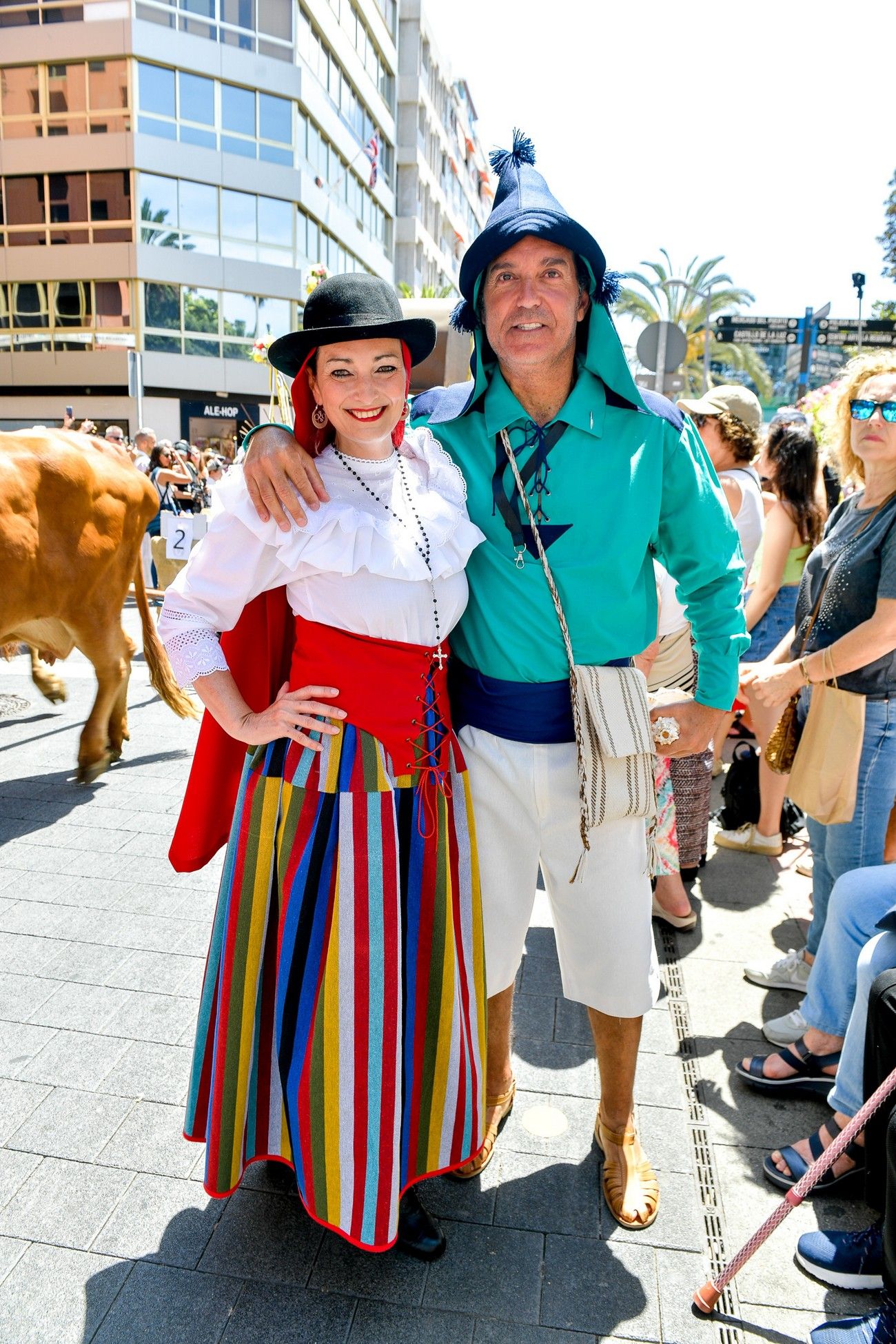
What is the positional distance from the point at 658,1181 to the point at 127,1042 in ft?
5.09

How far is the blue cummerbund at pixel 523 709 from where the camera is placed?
2.09m

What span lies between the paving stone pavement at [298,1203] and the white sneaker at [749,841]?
0.80 meters

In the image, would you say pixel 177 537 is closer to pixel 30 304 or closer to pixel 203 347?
pixel 203 347

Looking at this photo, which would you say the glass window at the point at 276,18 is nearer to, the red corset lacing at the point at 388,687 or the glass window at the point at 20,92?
the glass window at the point at 20,92

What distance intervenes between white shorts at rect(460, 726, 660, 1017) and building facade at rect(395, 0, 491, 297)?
33078 mm

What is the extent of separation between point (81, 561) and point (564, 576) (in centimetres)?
345

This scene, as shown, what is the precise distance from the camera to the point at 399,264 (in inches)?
1561

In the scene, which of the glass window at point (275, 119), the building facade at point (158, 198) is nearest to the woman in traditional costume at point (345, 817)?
the building facade at point (158, 198)

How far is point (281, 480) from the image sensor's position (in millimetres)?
1826

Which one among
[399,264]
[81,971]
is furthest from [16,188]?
[81,971]

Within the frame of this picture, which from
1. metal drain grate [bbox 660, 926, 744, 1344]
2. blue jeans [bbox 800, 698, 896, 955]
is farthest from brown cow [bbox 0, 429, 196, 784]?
blue jeans [bbox 800, 698, 896, 955]

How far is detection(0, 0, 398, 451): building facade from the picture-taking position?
24.7m

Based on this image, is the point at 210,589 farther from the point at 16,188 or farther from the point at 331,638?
the point at 16,188

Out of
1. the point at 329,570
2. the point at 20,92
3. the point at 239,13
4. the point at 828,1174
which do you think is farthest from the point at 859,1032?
the point at 20,92
